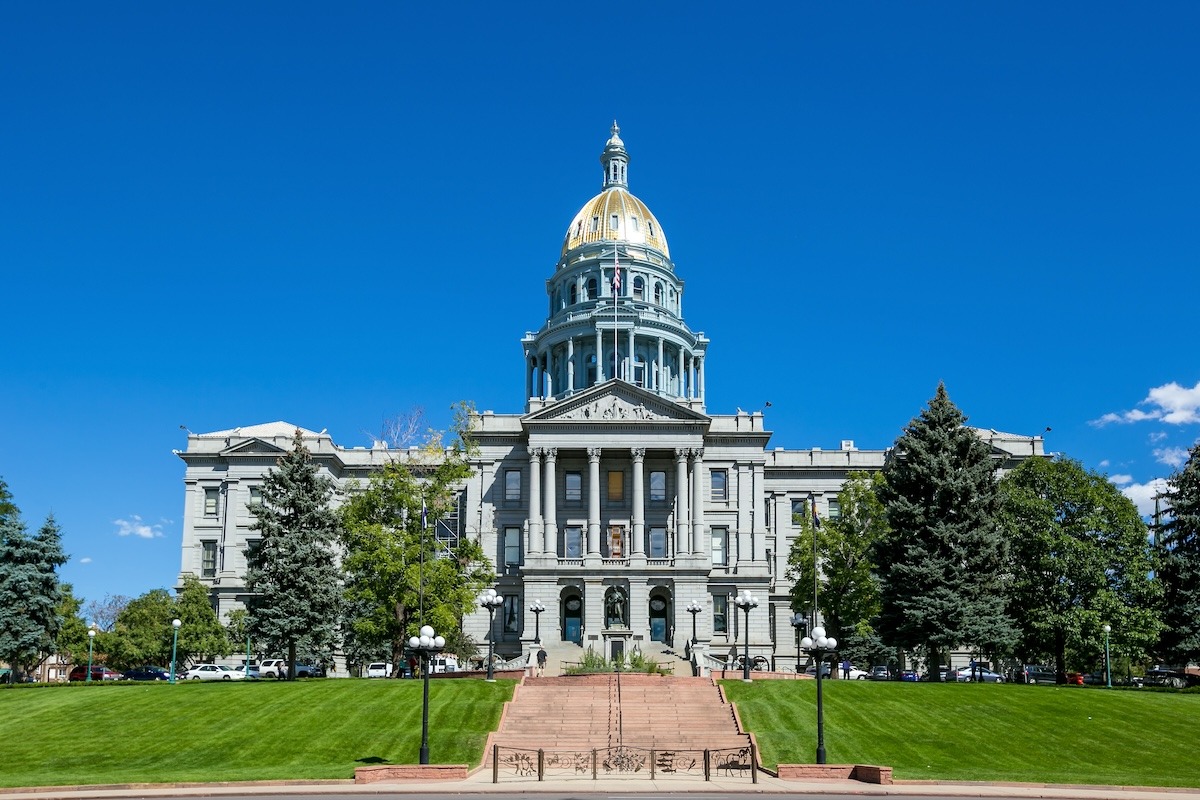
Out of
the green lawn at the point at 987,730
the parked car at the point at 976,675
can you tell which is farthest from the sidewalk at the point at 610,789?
the parked car at the point at 976,675

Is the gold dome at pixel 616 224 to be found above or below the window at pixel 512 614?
above

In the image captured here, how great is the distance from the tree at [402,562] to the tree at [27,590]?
48.7ft

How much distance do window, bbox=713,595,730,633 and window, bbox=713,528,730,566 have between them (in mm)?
2728

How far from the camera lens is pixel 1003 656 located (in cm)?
5719

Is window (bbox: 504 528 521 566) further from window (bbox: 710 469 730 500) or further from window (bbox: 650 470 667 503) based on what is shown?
window (bbox: 710 469 730 500)

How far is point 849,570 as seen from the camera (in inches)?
2773

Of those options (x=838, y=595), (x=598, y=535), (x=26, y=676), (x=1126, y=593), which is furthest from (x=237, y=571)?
(x=1126, y=593)

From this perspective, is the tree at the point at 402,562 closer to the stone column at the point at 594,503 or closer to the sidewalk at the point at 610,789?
the stone column at the point at 594,503

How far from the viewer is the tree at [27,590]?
2339 inches

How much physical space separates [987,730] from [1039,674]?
38.1 m

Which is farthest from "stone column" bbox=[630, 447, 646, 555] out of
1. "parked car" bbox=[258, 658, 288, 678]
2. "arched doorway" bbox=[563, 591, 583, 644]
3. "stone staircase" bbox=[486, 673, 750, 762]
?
"stone staircase" bbox=[486, 673, 750, 762]

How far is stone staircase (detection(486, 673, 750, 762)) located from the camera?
40.9 metres

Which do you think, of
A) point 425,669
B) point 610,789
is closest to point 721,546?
point 425,669

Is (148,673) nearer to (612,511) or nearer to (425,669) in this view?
(612,511)
